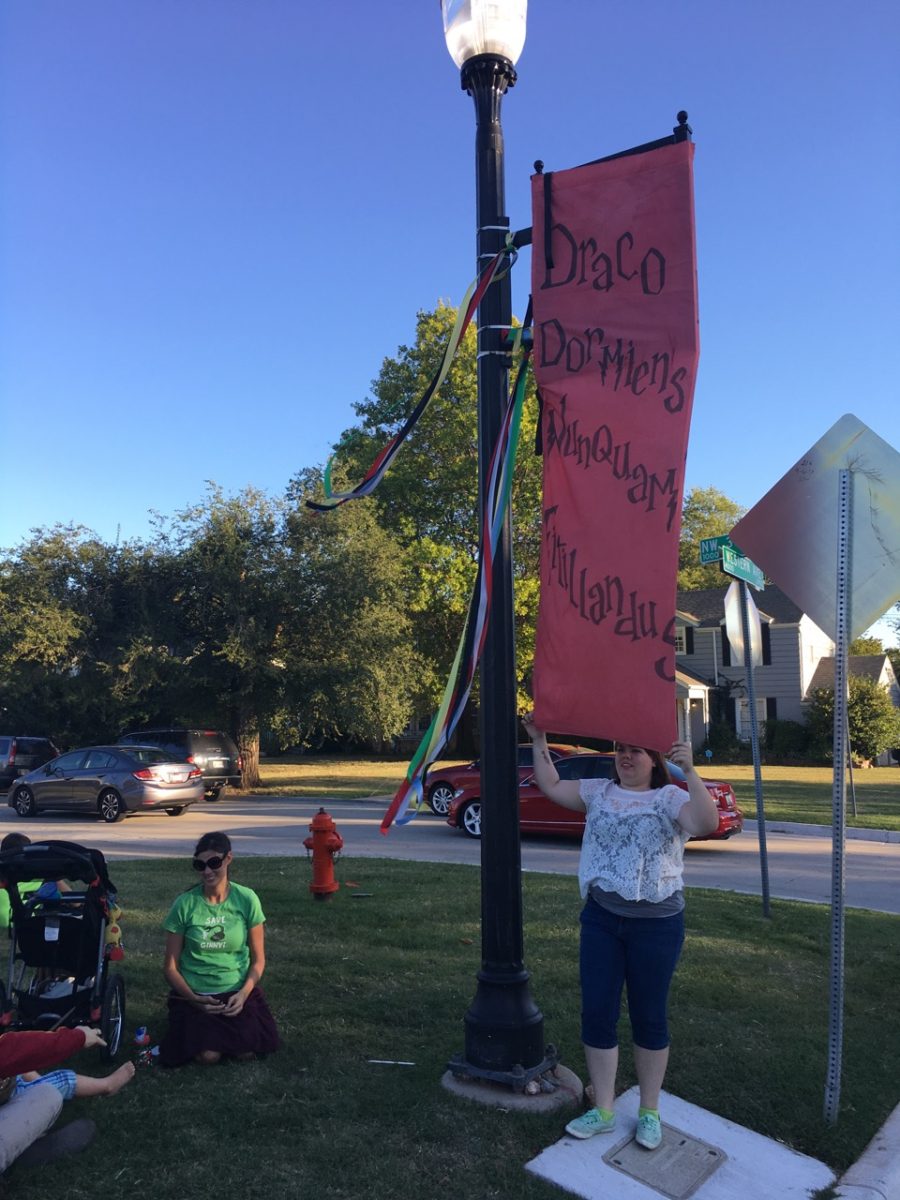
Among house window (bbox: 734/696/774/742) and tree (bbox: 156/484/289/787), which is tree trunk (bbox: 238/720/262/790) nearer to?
tree (bbox: 156/484/289/787)

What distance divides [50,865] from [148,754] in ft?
50.0

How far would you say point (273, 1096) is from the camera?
13.7 feet

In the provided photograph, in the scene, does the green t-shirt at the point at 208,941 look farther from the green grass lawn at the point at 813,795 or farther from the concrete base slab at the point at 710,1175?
the green grass lawn at the point at 813,795

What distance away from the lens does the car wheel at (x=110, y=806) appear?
18.8 metres

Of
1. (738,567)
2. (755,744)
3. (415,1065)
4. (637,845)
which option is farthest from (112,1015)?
(738,567)

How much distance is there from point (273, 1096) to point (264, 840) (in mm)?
10690

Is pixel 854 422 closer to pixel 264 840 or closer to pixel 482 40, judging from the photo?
pixel 482 40

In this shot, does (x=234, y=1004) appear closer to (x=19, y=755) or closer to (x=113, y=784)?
(x=113, y=784)

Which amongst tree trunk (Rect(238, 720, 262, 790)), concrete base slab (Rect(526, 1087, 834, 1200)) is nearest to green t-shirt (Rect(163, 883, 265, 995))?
concrete base slab (Rect(526, 1087, 834, 1200))

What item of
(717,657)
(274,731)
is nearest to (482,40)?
(274,731)

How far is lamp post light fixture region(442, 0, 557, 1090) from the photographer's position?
428 cm

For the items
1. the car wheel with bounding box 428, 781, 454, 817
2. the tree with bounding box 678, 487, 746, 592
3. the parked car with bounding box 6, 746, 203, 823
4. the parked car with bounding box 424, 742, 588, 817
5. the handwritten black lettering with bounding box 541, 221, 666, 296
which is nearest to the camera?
the handwritten black lettering with bounding box 541, 221, 666, 296

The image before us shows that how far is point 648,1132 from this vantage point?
3814 mm

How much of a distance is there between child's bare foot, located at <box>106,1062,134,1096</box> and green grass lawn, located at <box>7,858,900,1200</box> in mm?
57
